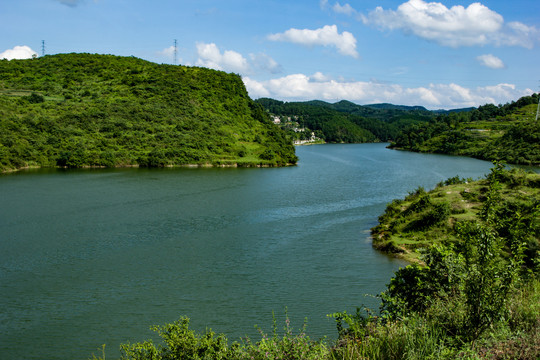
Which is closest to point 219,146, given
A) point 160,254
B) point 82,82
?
point 82,82

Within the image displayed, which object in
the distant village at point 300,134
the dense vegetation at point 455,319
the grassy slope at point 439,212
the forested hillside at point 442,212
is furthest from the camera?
the distant village at point 300,134

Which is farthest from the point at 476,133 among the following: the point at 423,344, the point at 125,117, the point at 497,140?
the point at 423,344

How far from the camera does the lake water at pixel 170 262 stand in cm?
1673

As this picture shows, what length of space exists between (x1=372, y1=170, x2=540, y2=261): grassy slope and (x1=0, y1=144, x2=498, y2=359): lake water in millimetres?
1698

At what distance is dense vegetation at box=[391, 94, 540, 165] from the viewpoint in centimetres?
9331

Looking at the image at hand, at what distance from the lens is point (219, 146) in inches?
3270

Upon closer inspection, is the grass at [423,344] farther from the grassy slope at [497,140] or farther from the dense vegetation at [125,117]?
the grassy slope at [497,140]

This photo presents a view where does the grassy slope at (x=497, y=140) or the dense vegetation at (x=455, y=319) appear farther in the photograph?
the grassy slope at (x=497, y=140)

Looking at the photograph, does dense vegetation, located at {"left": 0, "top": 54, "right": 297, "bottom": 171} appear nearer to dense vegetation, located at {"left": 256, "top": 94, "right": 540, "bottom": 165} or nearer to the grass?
dense vegetation, located at {"left": 256, "top": 94, "right": 540, "bottom": 165}

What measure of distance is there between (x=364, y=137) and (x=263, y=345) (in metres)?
192

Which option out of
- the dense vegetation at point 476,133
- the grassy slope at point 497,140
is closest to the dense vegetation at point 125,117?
the grassy slope at point 497,140

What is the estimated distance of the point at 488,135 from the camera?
382 feet

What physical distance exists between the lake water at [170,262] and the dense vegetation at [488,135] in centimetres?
6044

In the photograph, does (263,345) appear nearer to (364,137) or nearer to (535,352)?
(535,352)
